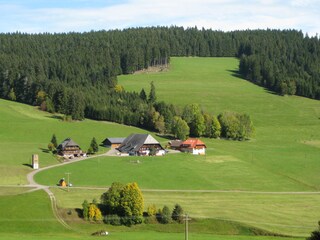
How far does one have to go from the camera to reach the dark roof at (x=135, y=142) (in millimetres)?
126188

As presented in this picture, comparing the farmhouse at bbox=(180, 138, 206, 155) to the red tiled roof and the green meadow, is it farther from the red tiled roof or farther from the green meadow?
the green meadow

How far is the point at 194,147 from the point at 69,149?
26.7 metres

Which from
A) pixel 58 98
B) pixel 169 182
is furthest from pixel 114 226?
pixel 58 98

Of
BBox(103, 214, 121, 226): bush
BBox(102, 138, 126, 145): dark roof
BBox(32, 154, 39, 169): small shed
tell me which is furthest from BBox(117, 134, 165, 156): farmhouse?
BBox(103, 214, 121, 226): bush

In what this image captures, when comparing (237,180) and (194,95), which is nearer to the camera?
(237,180)

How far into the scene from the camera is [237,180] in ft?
337

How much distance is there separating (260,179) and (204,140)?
1545 inches

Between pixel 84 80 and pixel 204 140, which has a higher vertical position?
pixel 84 80

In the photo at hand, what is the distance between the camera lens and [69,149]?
122 meters

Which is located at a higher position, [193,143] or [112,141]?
[193,143]

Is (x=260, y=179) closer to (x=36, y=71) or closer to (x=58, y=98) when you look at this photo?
(x=58, y=98)

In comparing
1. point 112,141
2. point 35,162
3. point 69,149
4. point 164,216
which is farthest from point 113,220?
point 112,141

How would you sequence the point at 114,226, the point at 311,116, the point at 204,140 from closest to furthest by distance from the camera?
the point at 114,226 → the point at 204,140 → the point at 311,116

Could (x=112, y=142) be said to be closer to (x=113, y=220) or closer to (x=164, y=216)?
(x=113, y=220)
